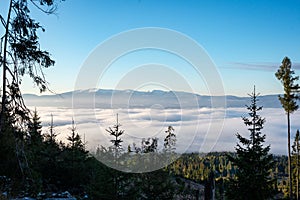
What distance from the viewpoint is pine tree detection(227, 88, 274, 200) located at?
55.3ft

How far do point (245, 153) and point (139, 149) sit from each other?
6185mm

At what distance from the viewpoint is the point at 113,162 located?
17422 millimetres

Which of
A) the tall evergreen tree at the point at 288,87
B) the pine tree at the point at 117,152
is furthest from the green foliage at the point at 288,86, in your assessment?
the pine tree at the point at 117,152

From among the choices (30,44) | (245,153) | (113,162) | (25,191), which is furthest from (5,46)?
(25,191)

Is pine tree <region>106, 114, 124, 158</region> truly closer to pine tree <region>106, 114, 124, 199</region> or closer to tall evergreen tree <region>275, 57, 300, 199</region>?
pine tree <region>106, 114, 124, 199</region>

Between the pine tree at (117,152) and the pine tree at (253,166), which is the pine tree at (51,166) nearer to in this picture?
the pine tree at (117,152)

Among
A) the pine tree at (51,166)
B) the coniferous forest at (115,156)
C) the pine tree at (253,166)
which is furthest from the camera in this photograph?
the pine tree at (51,166)

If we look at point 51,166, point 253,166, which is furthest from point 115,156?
point 51,166

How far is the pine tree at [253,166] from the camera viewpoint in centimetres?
1684

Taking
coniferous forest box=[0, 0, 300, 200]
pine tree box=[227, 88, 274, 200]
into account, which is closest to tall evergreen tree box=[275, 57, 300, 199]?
coniferous forest box=[0, 0, 300, 200]

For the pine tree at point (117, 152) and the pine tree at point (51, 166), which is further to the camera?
the pine tree at point (51, 166)

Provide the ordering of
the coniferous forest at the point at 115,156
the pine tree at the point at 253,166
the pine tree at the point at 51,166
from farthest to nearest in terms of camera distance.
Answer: the pine tree at the point at 51,166, the pine tree at the point at 253,166, the coniferous forest at the point at 115,156

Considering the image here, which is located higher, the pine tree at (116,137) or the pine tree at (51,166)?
the pine tree at (116,137)

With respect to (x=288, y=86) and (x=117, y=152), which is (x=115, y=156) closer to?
(x=117, y=152)
